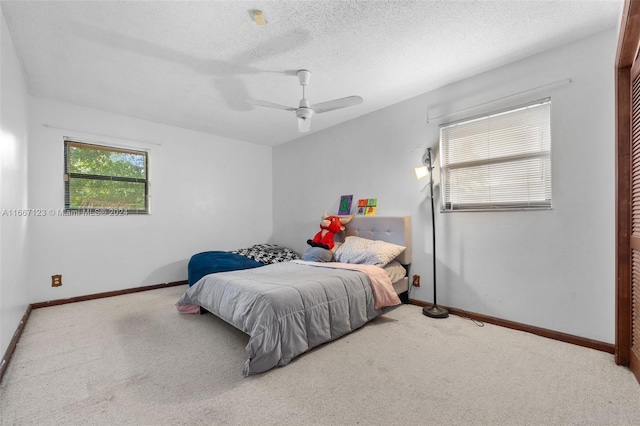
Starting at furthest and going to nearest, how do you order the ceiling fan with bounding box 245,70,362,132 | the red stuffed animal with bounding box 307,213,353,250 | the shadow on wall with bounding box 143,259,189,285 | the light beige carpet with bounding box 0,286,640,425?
the shadow on wall with bounding box 143,259,189,285 < the red stuffed animal with bounding box 307,213,353,250 < the ceiling fan with bounding box 245,70,362,132 < the light beige carpet with bounding box 0,286,640,425

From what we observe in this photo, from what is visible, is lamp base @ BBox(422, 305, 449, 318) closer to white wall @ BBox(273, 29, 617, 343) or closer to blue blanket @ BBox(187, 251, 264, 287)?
white wall @ BBox(273, 29, 617, 343)

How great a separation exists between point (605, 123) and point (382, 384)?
2579mm

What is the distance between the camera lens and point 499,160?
108 inches

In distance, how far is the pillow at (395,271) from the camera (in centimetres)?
311

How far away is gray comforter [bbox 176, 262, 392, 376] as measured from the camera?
194cm

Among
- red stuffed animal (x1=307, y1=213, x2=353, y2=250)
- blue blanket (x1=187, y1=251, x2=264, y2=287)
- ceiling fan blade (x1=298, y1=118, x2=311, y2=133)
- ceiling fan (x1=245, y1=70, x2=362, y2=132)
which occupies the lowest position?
blue blanket (x1=187, y1=251, x2=264, y2=287)

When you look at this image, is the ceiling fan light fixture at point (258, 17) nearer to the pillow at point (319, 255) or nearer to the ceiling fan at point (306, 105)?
the ceiling fan at point (306, 105)

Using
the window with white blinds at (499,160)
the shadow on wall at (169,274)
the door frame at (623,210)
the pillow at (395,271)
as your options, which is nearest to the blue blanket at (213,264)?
the shadow on wall at (169,274)

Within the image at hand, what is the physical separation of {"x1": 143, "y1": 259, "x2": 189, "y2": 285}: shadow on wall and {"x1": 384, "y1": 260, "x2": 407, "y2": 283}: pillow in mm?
3205

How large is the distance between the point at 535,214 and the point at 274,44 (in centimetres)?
270

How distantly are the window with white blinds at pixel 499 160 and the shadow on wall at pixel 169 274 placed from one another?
3.93 m

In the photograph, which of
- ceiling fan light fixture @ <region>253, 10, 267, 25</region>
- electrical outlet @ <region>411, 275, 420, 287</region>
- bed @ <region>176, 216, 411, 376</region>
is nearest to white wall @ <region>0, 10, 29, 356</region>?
bed @ <region>176, 216, 411, 376</region>

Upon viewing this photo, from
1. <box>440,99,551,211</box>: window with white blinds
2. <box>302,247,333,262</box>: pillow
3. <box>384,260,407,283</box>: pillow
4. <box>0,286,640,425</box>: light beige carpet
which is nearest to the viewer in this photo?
<box>0,286,640,425</box>: light beige carpet

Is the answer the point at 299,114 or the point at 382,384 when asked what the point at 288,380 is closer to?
the point at 382,384
